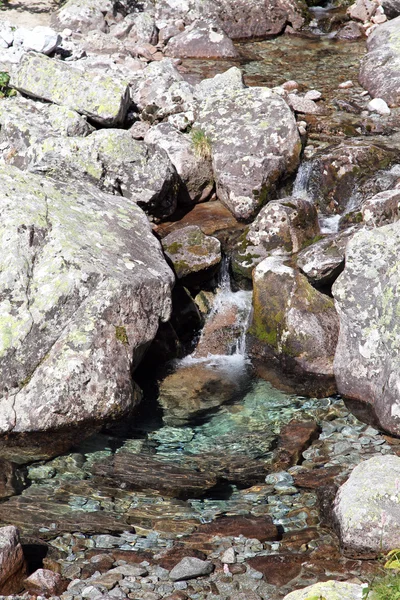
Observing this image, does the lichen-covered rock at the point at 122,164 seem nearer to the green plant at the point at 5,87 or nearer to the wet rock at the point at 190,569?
the green plant at the point at 5,87

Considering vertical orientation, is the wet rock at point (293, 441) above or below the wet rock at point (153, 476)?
above

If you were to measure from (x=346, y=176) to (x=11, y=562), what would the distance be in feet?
31.2

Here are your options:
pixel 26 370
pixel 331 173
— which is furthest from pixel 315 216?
pixel 26 370

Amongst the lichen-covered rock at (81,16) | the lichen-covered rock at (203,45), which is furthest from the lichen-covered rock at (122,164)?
the lichen-covered rock at (81,16)

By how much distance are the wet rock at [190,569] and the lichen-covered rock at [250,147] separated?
25.4 feet

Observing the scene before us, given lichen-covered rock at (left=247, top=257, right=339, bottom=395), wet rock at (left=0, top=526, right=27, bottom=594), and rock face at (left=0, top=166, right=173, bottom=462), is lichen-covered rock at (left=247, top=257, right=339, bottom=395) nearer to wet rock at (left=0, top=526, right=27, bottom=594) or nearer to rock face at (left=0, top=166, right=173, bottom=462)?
rock face at (left=0, top=166, right=173, bottom=462)

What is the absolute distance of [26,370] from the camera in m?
9.87

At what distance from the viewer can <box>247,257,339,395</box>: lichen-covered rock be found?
11227 mm

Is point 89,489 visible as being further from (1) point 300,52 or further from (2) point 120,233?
(1) point 300,52

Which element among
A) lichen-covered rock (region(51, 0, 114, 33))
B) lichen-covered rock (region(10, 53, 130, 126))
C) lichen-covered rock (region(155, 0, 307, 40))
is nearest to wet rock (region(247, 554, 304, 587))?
lichen-covered rock (region(10, 53, 130, 126))

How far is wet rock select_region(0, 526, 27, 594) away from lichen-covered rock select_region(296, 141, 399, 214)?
351 inches

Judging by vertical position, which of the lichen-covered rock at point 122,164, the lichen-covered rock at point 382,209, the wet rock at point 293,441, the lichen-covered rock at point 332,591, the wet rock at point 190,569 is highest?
the lichen-covered rock at point 122,164

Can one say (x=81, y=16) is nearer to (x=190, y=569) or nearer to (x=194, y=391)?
(x=194, y=391)

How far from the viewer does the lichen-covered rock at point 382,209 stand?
41.0ft
